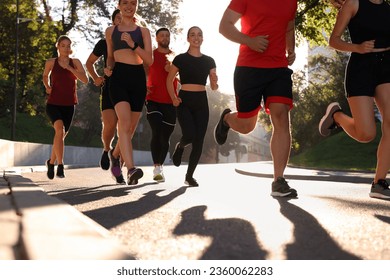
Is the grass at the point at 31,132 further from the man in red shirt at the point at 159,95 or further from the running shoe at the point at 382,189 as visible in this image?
the running shoe at the point at 382,189

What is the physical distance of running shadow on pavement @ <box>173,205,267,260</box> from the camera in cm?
291

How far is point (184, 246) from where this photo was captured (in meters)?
3.12

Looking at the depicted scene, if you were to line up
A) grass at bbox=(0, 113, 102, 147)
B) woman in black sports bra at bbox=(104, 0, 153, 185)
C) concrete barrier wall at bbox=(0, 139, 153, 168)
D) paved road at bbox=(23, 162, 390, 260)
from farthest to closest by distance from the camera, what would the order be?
grass at bbox=(0, 113, 102, 147) → concrete barrier wall at bbox=(0, 139, 153, 168) → woman in black sports bra at bbox=(104, 0, 153, 185) → paved road at bbox=(23, 162, 390, 260)

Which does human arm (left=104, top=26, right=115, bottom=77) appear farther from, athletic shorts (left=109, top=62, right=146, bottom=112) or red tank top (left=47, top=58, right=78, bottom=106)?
red tank top (left=47, top=58, right=78, bottom=106)

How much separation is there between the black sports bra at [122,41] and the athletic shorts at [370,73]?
105 inches

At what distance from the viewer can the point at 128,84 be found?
7.40 metres

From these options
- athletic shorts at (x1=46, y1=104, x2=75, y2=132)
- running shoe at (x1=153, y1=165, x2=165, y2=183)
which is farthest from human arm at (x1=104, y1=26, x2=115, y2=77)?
athletic shorts at (x1=46, y1=104, x2=75, y2=132)

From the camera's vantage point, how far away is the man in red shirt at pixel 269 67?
6031mm

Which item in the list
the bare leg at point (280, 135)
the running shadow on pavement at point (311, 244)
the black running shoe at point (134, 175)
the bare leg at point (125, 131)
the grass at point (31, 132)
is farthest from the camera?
the grass at point (31, 132)

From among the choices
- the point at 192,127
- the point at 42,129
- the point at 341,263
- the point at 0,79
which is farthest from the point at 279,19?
the point at 42,129

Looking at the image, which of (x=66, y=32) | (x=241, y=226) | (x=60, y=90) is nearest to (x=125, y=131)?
(x=60, y=90)

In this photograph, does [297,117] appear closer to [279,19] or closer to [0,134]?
[0,134]

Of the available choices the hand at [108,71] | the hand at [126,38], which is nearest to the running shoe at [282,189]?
the hand at [126,38]

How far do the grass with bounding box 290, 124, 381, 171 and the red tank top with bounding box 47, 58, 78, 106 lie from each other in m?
14.0
